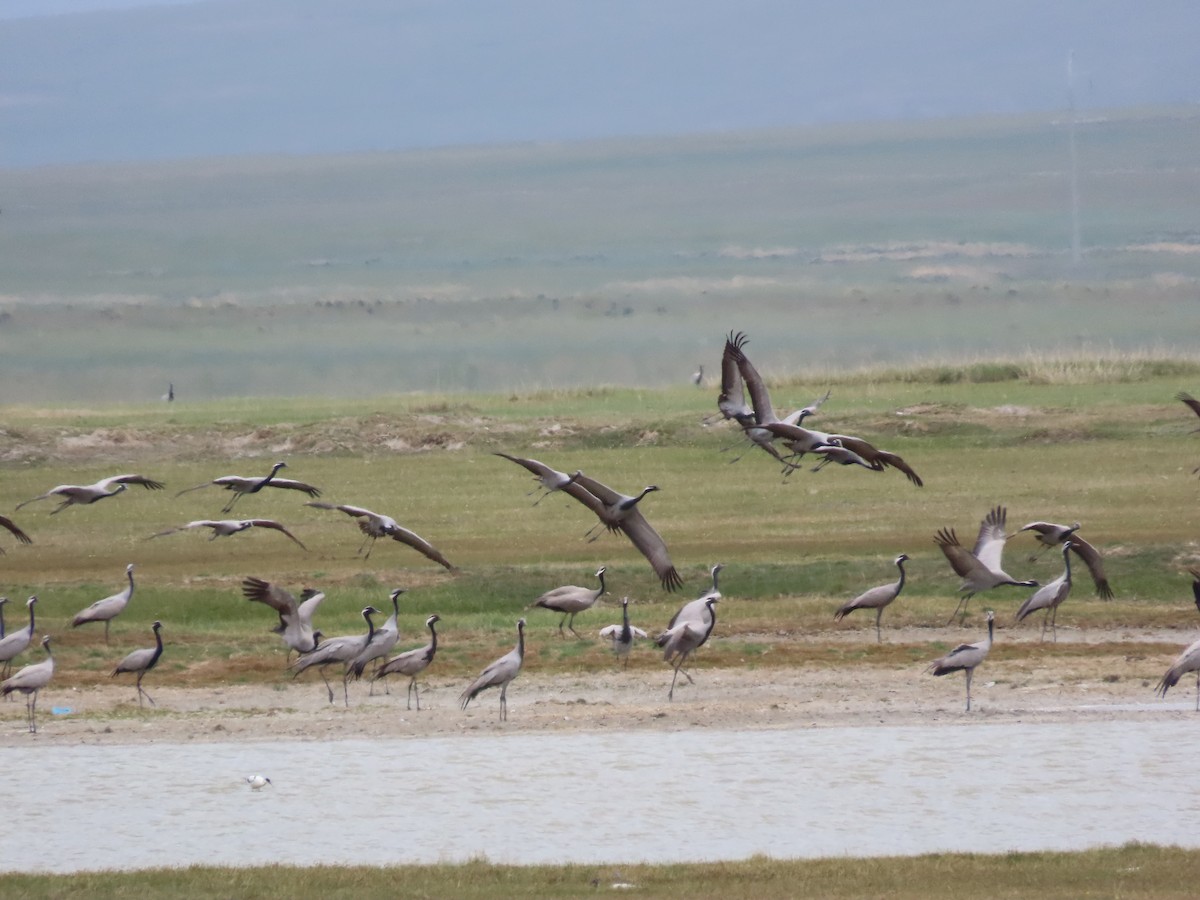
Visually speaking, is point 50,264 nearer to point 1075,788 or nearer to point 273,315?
point 273,315

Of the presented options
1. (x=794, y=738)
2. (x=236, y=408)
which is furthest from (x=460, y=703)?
(x=236, y=408)

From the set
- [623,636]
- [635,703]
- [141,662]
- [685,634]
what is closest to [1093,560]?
[685,634]

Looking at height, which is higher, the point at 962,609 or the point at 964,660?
the point at 964,660

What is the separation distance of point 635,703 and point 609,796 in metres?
4.05

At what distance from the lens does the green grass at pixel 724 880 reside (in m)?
13.9

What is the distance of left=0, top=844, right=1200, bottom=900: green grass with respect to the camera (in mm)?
13922

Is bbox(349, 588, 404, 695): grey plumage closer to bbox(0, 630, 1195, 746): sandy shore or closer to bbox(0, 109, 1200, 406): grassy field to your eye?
bbox(0, 630, 1195, 746): sandy shore

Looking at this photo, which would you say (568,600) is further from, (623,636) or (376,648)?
(376,648)

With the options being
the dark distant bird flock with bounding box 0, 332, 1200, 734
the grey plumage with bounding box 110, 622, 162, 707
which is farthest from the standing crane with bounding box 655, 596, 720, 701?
the grey plumage with bounding box 110, 622, 162, 707

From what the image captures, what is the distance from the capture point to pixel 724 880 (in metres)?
14.5

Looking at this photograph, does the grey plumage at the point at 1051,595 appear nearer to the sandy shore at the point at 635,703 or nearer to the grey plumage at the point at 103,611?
the sandy shore at the point at 635,703

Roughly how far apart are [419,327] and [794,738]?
6509 centimetres

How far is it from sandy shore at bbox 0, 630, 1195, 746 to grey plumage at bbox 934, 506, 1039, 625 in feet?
3.18

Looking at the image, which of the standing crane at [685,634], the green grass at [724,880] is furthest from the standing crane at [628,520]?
the green grass at [724,880]
